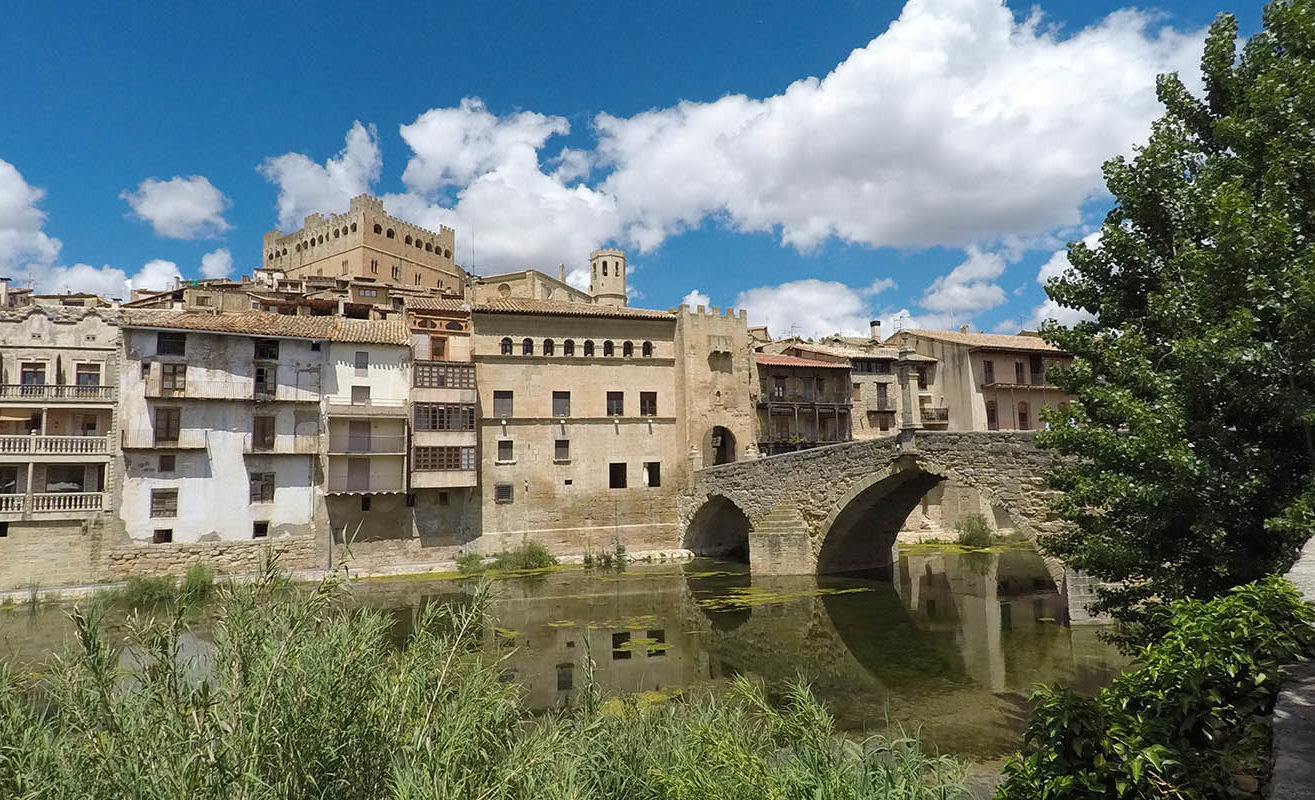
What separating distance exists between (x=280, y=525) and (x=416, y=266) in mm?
51548

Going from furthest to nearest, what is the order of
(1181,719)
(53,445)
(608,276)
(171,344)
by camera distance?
(608,276) < (171,344) < (53,445) < (1181,719)

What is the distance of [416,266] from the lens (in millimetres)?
74938

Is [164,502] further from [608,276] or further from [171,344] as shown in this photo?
[608,276]

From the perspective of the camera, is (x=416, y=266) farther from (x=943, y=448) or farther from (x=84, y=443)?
(x=943, y=448)

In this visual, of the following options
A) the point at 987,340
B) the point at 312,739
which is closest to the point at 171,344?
the point at 312,739

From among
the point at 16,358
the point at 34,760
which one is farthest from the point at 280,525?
the point at 34,760

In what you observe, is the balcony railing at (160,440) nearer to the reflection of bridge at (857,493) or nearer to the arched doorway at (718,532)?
the reflection of bridge at (857,493)

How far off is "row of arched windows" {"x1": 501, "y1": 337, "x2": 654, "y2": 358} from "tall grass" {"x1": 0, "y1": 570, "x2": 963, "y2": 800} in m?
28.4

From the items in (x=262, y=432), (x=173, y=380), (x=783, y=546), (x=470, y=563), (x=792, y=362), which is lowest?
(x=470, y=563)

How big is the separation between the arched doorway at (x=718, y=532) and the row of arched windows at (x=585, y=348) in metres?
8.22

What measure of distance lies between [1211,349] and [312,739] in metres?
8.22

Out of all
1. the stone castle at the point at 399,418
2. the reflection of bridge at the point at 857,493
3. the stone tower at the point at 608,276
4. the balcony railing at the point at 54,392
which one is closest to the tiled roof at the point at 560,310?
the stone castle at the point at 399,418

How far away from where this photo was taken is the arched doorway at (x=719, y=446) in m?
35.1

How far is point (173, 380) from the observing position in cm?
2720
